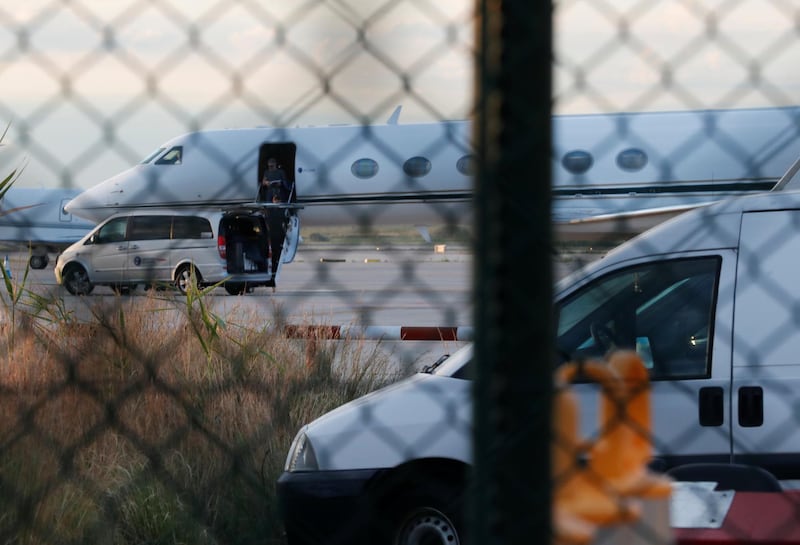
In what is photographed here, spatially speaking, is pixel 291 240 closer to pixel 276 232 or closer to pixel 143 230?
pixel 276 232

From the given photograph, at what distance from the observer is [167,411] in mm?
4301

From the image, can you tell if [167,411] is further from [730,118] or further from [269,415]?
[730,118]

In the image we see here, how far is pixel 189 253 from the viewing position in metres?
5.48

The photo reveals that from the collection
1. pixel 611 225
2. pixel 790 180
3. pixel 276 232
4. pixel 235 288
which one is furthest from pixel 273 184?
pixel 235 288

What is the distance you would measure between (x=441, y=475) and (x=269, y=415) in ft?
3.84

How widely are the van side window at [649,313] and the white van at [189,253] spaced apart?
1238mm

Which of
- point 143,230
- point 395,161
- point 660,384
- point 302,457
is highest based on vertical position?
point 143,230

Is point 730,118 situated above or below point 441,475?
above

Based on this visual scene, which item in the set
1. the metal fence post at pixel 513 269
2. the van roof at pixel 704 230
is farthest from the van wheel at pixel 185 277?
the metal fence post at pixel 513 269

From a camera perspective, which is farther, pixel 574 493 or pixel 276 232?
pixel 276 232

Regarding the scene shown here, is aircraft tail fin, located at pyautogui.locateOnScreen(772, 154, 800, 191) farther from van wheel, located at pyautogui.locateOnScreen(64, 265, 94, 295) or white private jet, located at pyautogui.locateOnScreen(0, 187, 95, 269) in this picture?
van wheel, located at pyautogui.locateOnScreen(64, 265, 94, 295)

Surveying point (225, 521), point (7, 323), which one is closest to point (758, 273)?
point (225, 521)

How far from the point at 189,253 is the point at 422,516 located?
233 centimetres

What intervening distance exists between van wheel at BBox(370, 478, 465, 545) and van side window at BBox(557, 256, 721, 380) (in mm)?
711
